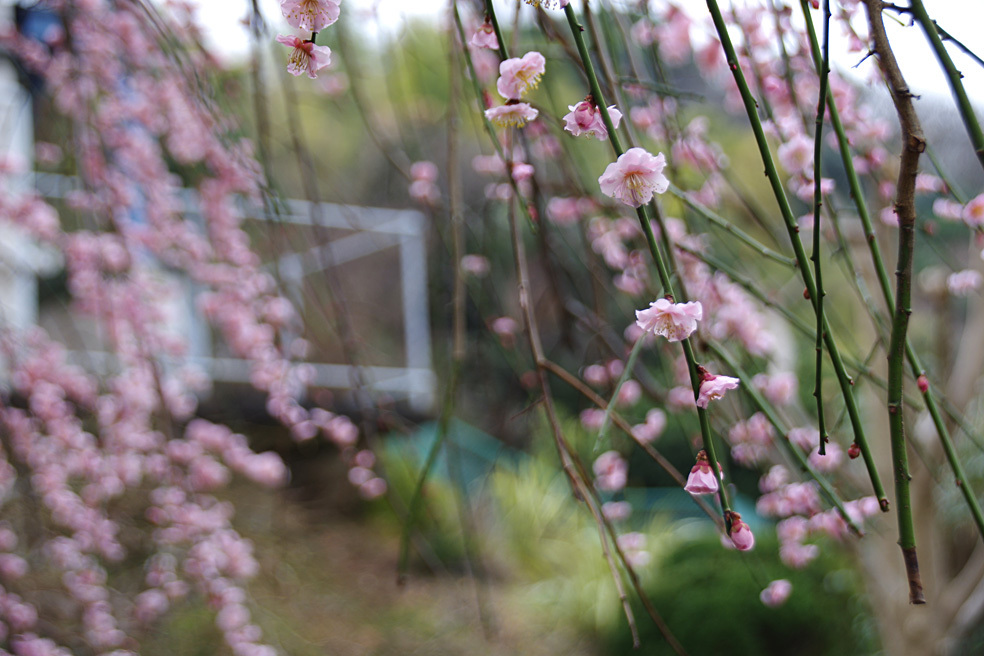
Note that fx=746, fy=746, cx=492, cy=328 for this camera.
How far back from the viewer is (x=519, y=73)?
25.2 inches

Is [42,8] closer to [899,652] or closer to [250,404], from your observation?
[899,652]

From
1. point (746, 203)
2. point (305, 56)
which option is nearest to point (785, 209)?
point (305, 56)

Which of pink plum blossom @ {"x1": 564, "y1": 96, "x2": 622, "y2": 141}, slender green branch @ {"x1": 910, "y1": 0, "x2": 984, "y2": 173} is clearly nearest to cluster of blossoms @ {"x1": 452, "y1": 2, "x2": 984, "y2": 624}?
pink plum blossom @ {"x1": 564, "y1": 96, "x2": 622, "y2": 141}

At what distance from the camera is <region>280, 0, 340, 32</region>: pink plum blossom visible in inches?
23.7

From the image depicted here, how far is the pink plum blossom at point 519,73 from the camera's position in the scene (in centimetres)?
62

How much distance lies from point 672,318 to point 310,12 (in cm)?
38

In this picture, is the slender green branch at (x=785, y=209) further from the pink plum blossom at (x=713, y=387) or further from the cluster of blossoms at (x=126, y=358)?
the cluster of blossoms at (x=126, y=358)

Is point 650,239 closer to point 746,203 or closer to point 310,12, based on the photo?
point 310,12

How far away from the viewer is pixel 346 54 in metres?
1.41

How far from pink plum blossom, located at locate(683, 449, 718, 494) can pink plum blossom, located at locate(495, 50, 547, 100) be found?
344 millimetres

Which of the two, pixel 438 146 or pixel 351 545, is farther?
pixel 438 146

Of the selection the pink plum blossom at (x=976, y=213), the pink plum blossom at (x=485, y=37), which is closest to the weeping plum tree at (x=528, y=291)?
the pink plum blossom at (x=976, y=213)

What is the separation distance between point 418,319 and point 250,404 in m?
1.18

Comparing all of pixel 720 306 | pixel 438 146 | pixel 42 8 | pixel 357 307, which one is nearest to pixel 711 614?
pixel 720 306
